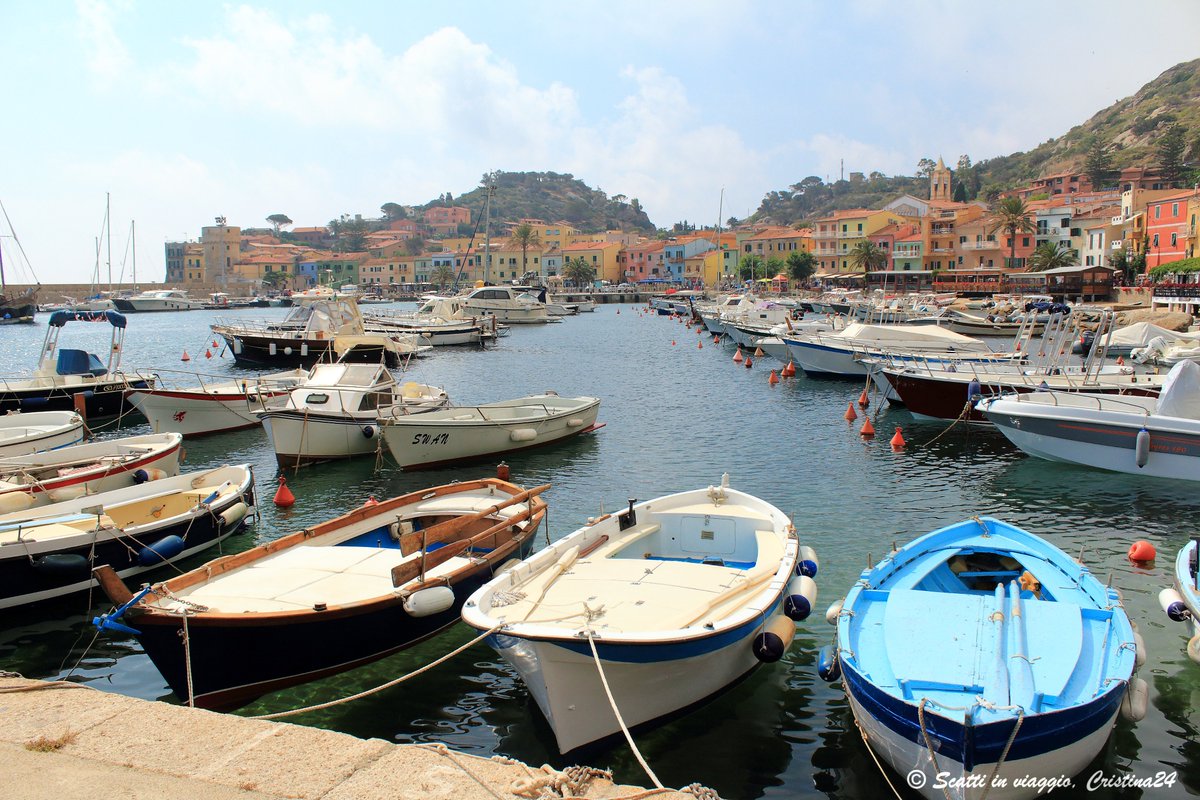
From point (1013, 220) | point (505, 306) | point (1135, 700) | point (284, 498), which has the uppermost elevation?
Result: point (1013, 220)

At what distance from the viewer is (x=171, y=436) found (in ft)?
61.1

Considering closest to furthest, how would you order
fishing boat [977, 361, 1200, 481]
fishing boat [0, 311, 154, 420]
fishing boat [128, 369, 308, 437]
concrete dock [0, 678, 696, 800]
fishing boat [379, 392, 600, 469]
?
concrete dock [0, 678, 696, 800], fishing boat [977, 361, 1200, 481], fishing boat [379, 392, 600, 469], fishing boat [128, 369, 308, 437], fishing boat [0, 311, 154, 420]

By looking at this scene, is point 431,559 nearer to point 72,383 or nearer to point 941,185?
point 72,383

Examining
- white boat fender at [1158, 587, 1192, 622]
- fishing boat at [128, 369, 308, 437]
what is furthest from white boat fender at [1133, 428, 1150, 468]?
fishing boat at [128, 369, 308, 437]

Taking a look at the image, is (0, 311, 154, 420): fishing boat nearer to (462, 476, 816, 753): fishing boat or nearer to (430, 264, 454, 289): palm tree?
(462, 476, 816, 753): fishing boat

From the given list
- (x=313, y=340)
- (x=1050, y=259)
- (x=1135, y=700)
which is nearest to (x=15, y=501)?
(x=1135, y=700)

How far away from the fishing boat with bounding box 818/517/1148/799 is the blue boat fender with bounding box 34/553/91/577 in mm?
10008

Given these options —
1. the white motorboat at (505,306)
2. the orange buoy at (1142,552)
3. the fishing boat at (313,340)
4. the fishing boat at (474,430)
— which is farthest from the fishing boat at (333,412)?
the white motorboat at (505,306)

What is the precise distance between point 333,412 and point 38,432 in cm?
698

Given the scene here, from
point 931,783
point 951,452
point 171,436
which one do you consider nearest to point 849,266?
point 951,452

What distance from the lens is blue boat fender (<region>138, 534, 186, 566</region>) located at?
12.4 m

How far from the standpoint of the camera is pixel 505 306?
8838 cm

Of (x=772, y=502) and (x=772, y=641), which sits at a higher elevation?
(x=772, y=641)

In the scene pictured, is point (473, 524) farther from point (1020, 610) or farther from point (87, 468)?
point (87, 468)
